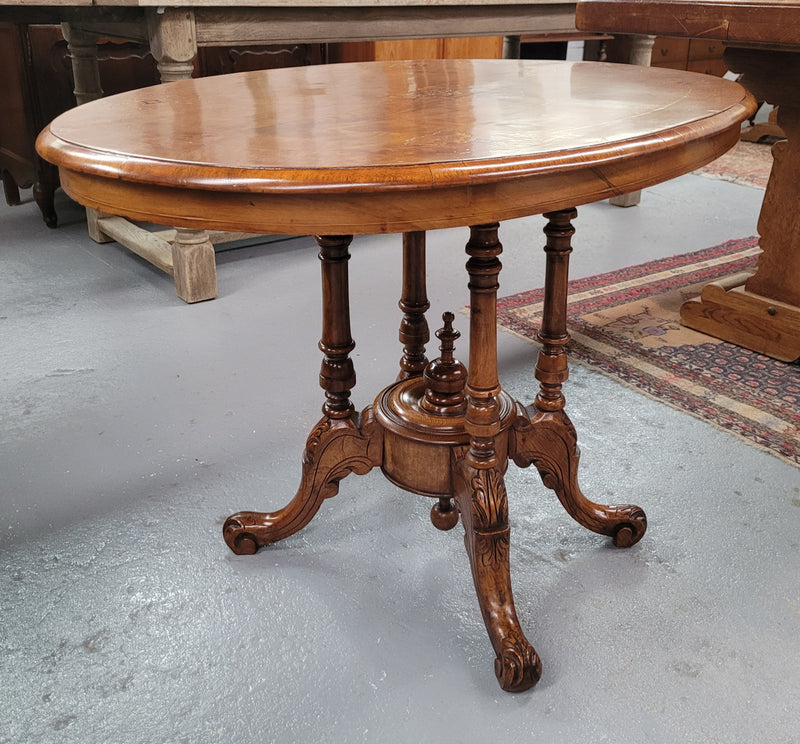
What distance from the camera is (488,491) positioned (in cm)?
119

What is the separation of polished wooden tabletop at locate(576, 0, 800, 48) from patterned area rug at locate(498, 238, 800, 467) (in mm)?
798

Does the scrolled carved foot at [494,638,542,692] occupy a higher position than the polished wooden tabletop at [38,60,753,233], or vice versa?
the polished wooden tabletop at [38,60,753,233]

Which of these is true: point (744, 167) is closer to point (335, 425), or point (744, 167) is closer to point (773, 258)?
point (773, 258)

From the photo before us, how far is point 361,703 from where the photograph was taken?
3.75ft

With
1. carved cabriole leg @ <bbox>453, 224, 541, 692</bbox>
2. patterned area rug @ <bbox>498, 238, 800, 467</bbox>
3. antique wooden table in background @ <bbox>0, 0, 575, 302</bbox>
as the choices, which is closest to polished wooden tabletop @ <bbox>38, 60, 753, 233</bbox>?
carved cabriole leg @ <bbox>453, 224, 541, 692</bbox>

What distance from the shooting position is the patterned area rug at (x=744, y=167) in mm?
4230

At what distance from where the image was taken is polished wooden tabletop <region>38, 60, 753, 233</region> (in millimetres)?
766

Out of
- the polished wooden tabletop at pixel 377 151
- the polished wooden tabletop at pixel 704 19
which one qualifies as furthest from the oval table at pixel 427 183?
the polished wooden tabletop at pixel 704 19

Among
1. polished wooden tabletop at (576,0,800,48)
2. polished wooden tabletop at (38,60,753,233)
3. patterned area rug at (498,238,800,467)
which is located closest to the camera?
polished wooden tabletop at (38,60,753,233)

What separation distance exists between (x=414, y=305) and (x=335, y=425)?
0.28 meters

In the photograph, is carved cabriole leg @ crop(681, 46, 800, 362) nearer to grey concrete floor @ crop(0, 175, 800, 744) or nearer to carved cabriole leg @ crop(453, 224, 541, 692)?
grey concrete floor @ crop(0, 175, 800, 744)

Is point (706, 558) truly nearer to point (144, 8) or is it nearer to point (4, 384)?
point (4, 384)

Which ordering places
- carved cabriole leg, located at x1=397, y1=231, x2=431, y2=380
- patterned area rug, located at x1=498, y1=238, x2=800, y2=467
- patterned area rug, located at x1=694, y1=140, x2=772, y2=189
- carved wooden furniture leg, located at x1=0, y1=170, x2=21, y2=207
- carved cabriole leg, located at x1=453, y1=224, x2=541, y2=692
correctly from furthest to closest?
patterned area rug, located at x1=694, y1=140, x2=772, y2=189 → carved wooden furniture leg, located at x1=0, y1=170, x2=21, y2=207 → patterned area rug, located at x1=498, y1=238, x2=800, y2=467 → carved cabriole leg, located at x1=397, y1=231, x2=431, y2=380 → carved cabriole leg, located at x1=453, y1=224, x2=541, y2=692

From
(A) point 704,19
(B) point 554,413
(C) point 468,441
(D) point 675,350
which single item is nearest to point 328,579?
(C) point 468,441
